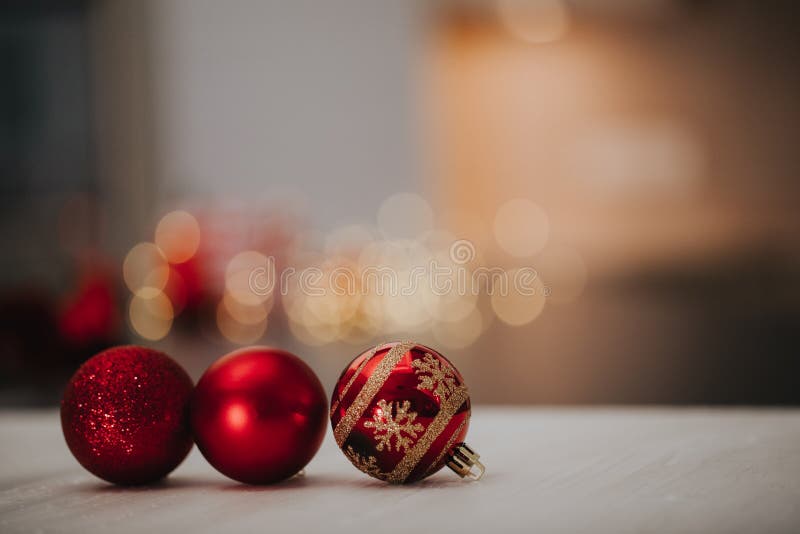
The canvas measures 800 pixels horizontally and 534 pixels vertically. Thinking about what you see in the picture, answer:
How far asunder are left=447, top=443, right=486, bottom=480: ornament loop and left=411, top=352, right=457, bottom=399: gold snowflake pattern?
3cm

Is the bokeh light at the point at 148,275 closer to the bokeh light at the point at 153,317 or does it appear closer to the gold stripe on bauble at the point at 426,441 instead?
the bokeh light at the point at 153,317

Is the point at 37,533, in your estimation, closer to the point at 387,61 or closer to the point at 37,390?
the point at 37,390

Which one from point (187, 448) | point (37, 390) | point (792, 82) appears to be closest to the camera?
point (187, 448)

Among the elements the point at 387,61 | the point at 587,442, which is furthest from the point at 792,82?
the point at 587,442

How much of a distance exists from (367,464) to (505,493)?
9 cm

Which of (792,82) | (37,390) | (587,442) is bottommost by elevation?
(37,390)

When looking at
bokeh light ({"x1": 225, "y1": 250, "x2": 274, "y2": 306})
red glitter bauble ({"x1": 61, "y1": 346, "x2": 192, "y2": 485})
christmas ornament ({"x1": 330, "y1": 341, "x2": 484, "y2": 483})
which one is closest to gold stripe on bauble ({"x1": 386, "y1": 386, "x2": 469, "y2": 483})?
christmas ornament ({"x1": 330, "y1": 341, "x2": 484, "y2": 483})

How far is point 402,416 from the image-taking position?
0.49m

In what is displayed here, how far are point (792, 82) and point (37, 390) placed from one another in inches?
112

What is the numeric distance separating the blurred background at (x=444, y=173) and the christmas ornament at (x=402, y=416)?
1291 millimetres

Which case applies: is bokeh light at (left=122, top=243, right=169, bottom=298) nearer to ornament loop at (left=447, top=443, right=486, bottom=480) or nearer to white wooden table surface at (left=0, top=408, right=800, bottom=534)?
white wooden table surface at (left=0, top=408, right=800, bottom=534)

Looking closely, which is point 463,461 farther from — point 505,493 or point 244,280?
point 244,280

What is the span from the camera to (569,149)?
342cm

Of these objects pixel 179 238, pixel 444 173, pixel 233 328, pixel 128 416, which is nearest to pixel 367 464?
pixel 128 416
